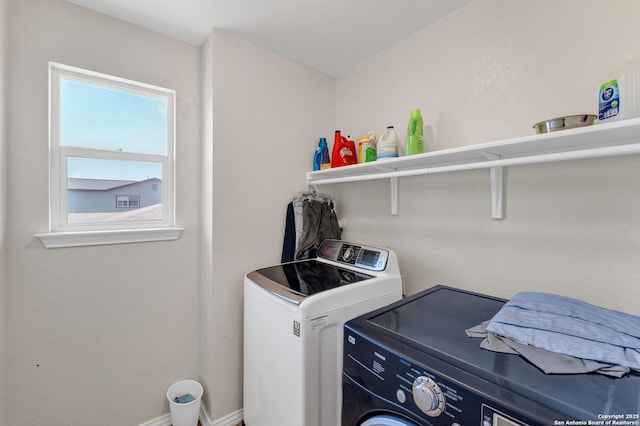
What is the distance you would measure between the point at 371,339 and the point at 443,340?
0.24 metres

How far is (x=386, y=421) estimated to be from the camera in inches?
33.7

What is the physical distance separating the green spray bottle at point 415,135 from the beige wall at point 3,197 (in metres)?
2.00

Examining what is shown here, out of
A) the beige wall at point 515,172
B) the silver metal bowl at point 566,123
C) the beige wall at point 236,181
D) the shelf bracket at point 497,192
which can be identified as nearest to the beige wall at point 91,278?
the beige wall at point 236,181

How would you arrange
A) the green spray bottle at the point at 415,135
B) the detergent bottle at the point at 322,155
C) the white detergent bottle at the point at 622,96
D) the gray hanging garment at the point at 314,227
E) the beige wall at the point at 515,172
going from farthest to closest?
the detergent bottle at the point at 322,155 < the gray hanging garment at the point at 314,227 < the green spray bottle at the point at 415,135 < the beige wall at the point at 515,172 < the white detergent bottle at the point at 622,96

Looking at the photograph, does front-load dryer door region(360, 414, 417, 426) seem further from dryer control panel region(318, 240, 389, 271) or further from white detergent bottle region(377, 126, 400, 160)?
white detergent bottle region(377, 126, 400, 160)

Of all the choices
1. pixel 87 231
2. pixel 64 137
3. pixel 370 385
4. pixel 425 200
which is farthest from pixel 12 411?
pixel 425 200

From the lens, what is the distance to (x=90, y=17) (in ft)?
5.09

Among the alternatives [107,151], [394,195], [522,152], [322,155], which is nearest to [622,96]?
[522,152]

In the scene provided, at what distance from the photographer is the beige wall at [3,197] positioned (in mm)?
1262

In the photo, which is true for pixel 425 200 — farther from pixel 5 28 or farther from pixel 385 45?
pixel 5 28

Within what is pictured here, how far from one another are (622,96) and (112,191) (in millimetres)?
2446

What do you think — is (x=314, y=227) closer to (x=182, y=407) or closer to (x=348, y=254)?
(x=348, y=254)

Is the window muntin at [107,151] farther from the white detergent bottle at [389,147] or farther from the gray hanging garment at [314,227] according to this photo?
the white detergent bottle at [389,147]

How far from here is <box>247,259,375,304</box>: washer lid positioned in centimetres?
133
